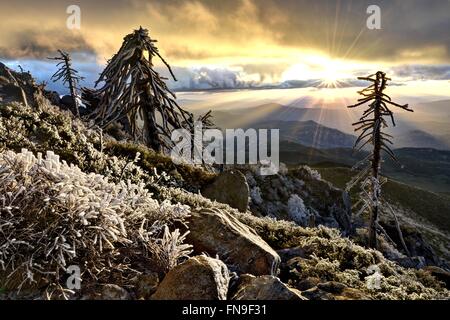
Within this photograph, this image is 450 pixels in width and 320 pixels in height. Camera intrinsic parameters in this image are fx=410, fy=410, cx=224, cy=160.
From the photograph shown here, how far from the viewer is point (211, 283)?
5.09m

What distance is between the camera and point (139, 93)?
18141mm

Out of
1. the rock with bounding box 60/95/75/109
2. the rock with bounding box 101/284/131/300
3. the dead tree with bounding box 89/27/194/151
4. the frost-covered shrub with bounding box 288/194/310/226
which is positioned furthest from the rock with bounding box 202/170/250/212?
the rock with bounding box 60/95/75/109

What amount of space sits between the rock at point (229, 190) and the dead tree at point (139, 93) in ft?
16.1

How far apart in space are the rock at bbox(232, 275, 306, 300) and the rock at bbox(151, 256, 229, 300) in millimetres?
273

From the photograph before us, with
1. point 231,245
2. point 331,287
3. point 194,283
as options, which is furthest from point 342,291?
point 194,283

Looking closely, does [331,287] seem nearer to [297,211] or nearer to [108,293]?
[108,293]

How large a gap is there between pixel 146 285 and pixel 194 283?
2.11 feet

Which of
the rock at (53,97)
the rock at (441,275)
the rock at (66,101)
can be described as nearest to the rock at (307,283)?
the rock at (441,275)

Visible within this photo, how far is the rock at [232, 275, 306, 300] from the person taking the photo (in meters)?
4.91

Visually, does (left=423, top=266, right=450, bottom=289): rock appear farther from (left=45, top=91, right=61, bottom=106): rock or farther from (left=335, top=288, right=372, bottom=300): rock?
(left=45, top=91, right=61, bottom=106): rock

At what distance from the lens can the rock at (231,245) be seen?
6.23 m
